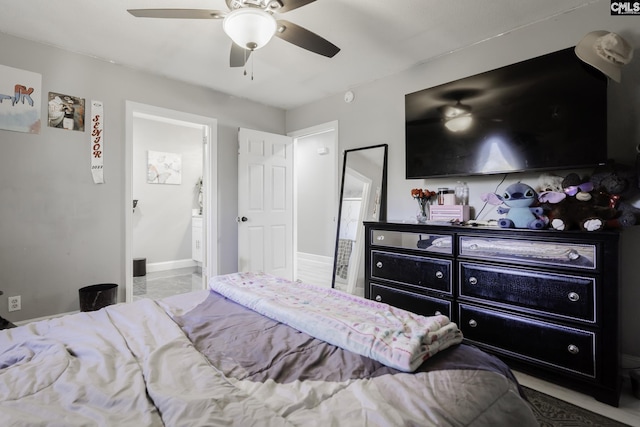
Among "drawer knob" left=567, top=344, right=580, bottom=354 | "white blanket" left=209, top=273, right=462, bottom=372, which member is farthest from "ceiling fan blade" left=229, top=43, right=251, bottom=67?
"drawer knob" left=567, top=344, right=580, bottom=354

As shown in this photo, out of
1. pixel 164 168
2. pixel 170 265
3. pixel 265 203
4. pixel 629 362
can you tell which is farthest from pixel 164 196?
pixel 629 362

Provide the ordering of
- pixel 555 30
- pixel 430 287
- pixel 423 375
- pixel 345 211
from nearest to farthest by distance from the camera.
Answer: pixel 423 375
pixel 555 30
pixel 430 287
pixel 345 211

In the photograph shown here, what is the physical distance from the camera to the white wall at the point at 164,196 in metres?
5.35

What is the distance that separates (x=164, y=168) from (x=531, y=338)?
568 cm

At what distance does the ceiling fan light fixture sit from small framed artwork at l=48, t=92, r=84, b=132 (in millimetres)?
2083

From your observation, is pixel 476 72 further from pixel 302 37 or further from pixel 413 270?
pixel 413 270

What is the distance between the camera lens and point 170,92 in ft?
11.7

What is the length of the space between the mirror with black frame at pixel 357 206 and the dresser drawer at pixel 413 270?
72 cm

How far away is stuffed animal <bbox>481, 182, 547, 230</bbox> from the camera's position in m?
2.14

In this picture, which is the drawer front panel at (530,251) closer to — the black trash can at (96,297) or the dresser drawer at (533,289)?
the dresser drawer at (533,289)

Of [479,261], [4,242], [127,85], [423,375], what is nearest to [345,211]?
[479,261]

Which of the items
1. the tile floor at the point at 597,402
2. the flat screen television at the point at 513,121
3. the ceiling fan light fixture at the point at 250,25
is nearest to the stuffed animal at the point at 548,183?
the flat screen television at the point at 513,121

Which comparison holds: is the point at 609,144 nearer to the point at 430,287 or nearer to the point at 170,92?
the point at 430,287

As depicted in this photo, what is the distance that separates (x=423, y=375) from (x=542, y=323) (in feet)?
5.10
